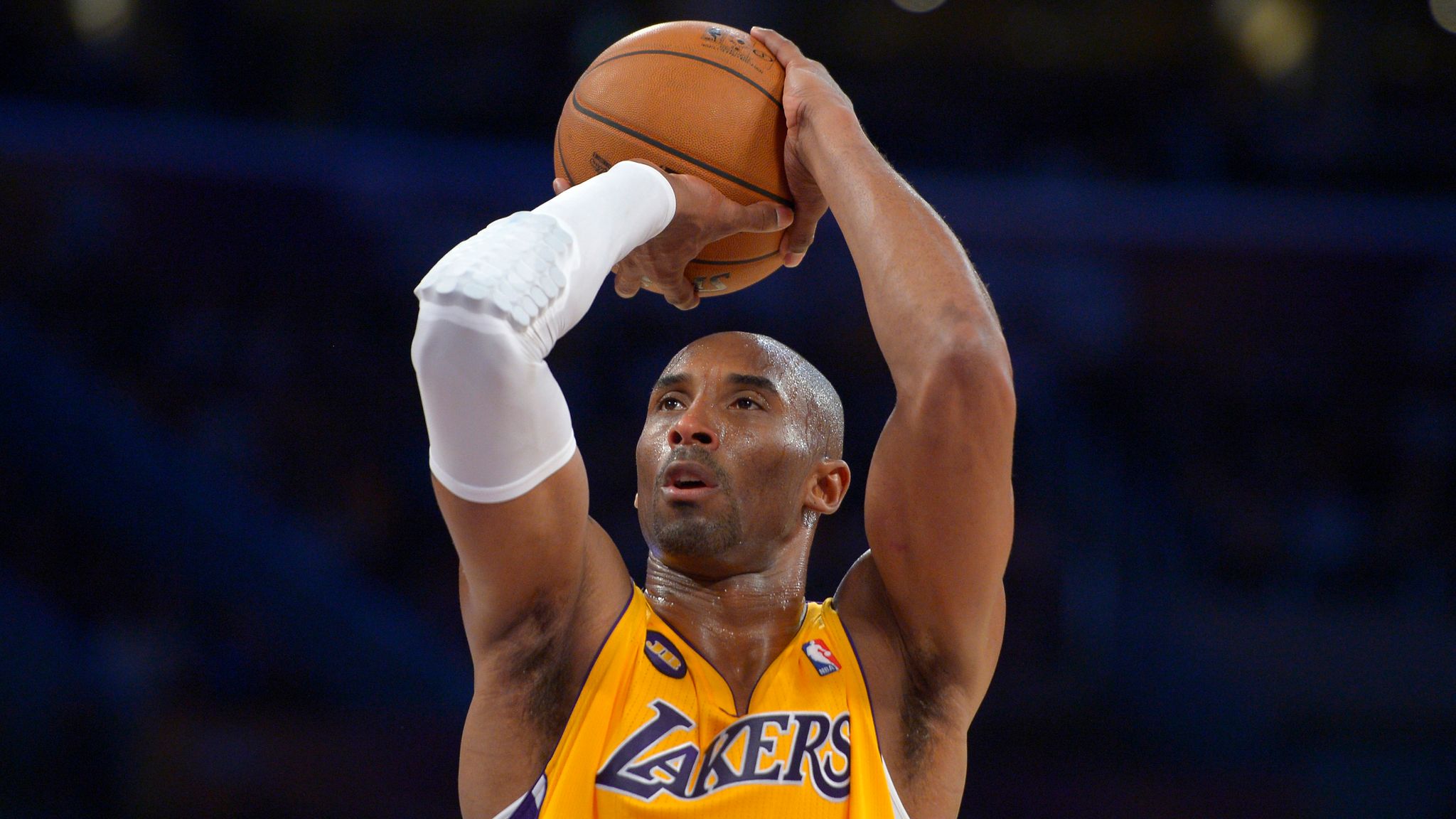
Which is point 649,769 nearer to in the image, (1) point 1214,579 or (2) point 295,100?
(1) point 1214,579

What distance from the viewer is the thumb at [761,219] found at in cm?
220

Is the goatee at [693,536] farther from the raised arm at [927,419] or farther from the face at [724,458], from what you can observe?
the raised arm at [927,419]

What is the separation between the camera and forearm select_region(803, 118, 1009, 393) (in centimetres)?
197

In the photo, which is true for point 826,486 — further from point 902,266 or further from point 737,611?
point 902,266

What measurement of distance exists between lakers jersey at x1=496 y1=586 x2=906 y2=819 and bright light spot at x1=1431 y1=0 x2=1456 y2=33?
6.33 metres

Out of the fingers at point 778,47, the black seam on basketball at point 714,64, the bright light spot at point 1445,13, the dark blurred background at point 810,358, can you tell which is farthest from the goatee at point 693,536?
the bright light spot at point 1445,13

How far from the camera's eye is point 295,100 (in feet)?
19.1

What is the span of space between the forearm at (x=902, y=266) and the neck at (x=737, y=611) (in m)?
0.48

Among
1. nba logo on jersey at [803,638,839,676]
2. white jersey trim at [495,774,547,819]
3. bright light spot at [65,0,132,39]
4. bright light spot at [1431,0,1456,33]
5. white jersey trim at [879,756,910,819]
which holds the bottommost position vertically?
white jersey trim at [495,774,547,819]

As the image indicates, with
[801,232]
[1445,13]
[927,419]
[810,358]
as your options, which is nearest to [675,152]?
[801,232]

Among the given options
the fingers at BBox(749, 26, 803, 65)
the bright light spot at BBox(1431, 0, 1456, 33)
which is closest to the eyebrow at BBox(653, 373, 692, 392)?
the fingers at BBox(749, 26, 803, 65)

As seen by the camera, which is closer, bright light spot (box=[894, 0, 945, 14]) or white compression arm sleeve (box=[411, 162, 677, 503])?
white compression arm sleeve (box=[411, 162, 677, 503])

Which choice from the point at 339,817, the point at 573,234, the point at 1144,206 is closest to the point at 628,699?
the point at 573,234

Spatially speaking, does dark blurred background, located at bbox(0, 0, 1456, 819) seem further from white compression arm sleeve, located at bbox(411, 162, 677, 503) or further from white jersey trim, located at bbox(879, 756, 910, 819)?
white compression arm sleeve, located at bbox(411, 162, 677, 503)
